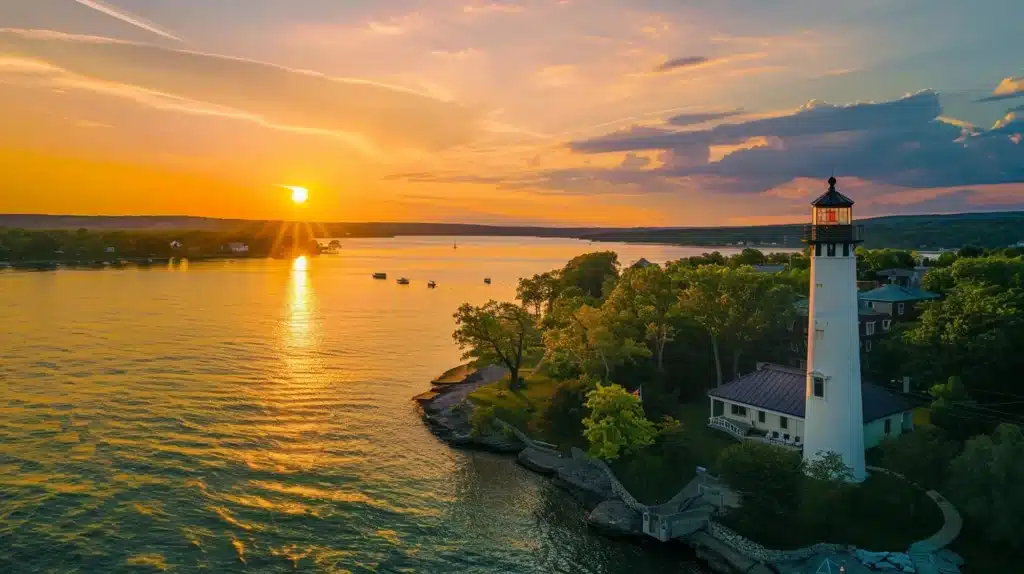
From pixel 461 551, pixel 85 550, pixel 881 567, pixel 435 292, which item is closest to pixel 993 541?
pixel 881 567

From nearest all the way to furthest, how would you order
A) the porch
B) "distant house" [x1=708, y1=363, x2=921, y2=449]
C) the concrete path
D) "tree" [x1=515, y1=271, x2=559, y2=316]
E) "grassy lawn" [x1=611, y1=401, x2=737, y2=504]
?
1. the concrete path
2. "grassy lawn" [x1=611, y1=401, x2=737, y2=504]
3. "distant house" [x1=708, y1=363, x2=921, y2=449]
4. the porch
5. "tree" [x1=515, y1=271, x2=559, y2=316]

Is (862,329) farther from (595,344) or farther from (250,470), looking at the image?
(250,470)

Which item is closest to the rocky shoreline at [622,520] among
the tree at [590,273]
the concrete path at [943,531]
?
the concrete path at [943,531]

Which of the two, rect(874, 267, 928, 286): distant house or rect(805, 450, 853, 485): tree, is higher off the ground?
rect(874, 267, 928, 286): distant house

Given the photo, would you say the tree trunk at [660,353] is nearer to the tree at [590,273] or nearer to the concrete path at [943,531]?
the concrete path at [943,531]

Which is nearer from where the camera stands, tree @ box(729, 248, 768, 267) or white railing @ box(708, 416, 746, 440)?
white railing @ box(708, 416, 746, 440)

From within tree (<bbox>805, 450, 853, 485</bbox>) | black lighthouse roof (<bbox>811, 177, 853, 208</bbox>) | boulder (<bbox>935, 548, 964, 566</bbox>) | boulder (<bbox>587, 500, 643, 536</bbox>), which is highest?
black lighthouse roof (<bbox>811, 177, 853, 208</bbox>)

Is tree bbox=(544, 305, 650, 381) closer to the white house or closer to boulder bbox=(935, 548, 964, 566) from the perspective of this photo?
the white house

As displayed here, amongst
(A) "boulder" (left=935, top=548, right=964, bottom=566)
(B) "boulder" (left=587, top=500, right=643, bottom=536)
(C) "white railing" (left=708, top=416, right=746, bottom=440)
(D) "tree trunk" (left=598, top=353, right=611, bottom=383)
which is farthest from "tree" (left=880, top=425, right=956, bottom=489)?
(D) "tree trunk" (left=598, top=353, right=611, bottom=383)
